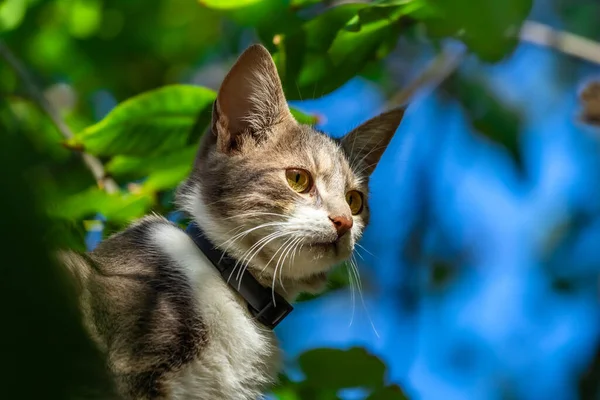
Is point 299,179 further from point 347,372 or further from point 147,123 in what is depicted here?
point 347,372

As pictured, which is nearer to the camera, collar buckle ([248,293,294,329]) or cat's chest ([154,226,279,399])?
cat's chest ([154,226,279,399])

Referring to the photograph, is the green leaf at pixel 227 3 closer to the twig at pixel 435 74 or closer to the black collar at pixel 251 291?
the black collar at pixel 251 291

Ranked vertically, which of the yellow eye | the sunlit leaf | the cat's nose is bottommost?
the cat's nose

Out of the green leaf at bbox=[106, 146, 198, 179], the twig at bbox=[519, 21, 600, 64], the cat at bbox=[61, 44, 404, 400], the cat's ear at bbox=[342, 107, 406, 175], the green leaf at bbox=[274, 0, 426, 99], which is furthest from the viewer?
the twig at bbox=[519, 21, 600, 64]

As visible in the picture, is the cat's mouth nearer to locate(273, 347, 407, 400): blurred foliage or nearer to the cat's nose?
the cat's nose

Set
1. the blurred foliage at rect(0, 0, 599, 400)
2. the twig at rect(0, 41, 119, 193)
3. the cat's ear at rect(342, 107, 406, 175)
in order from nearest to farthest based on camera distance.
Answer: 1. the blurred foliage at rect(0, 0, 599, 400)
2. the twig at rect(0, 41, 119, 193)
3. the cat's ear at rect(342, 107, 406, 175)

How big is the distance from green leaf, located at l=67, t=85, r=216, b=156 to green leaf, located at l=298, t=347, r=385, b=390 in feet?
3.43

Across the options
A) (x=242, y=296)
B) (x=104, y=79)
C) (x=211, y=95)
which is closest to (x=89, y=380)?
(x=242, y=296)

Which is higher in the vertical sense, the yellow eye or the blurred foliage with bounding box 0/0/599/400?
the blurred foliage with bounding box 0/0/599/400

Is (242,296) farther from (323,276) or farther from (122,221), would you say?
(122,221)

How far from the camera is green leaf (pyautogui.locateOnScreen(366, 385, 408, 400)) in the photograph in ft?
7.62

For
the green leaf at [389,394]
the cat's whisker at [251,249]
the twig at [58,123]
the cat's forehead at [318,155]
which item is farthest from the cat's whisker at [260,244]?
the twig at [58,123]

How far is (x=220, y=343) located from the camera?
227cm

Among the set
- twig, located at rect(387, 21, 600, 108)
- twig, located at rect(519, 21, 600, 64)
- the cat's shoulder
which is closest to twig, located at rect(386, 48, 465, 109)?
twig, located at rect(387, 21, 600, 108)
